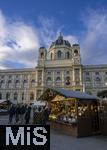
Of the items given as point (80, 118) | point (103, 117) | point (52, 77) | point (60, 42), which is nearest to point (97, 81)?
point (52, 77)

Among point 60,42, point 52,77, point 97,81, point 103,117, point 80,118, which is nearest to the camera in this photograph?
point 80,118

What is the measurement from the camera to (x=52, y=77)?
73.4 metres

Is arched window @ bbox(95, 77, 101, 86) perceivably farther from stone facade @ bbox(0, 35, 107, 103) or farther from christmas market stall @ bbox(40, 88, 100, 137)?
christmas market stall @ bbox(40, 88, 100, 137)

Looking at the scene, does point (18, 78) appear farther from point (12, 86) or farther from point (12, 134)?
point (12, 134)

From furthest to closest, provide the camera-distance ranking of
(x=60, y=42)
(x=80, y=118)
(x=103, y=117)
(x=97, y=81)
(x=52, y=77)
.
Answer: (x=60, y=42)
(x=52, y=77)
(x=97, y=81)
(x=103, y=117)
(x=80, y=118)

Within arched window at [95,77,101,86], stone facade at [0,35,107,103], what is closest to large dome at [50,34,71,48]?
stone facade at [0,35,107,103]

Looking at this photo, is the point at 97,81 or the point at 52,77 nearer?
the point at 97,81

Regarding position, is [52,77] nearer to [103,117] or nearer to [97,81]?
[97,81]

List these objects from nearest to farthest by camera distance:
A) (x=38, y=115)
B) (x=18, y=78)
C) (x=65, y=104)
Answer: (x=65, y=104) → (x=38, y=115) → (x=18, y=78)

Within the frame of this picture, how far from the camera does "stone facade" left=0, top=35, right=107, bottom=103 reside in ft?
234

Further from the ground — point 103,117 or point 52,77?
point 52,77

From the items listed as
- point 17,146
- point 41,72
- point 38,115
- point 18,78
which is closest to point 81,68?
point 41,72

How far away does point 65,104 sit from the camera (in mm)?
15195

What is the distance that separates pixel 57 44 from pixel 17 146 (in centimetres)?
8223
